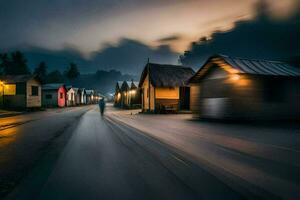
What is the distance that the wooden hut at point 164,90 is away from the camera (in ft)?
104

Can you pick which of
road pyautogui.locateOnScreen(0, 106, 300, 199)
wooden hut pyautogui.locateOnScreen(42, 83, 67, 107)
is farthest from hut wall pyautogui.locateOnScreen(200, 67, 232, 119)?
wooden hut pyautogui.locateOnScreen(42, 83, 67, 107)

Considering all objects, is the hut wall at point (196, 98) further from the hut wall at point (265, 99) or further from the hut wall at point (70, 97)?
the hut wall at point (70, 97)

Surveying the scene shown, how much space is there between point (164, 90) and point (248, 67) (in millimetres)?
14852

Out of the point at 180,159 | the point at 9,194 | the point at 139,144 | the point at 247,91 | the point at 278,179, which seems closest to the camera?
the point at 9,194

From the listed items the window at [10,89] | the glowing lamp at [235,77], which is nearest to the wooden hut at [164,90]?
the glowing lamp at [235,77]

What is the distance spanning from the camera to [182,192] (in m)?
4.09

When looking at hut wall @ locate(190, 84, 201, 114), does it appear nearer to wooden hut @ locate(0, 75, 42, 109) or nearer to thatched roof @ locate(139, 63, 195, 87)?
thatched roof @ locate(139, 63, 195, 87)

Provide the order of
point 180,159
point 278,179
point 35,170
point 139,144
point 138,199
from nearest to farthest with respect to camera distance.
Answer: point 138,199
point 278,179
point 35,170
point 180,159
point 139,144

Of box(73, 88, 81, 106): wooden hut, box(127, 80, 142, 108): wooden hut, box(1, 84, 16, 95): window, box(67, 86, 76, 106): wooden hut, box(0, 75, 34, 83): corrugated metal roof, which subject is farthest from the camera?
box(73, 88, 81, 106): wooden hut

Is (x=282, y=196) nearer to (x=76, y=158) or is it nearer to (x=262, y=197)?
(x=262, y=197)

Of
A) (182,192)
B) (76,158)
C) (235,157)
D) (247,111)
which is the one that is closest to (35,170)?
(76,158)

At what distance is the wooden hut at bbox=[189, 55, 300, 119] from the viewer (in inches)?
691

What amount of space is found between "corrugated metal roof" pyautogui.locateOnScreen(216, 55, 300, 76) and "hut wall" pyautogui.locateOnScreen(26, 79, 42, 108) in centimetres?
3307

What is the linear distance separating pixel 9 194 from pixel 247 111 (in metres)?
16.3
